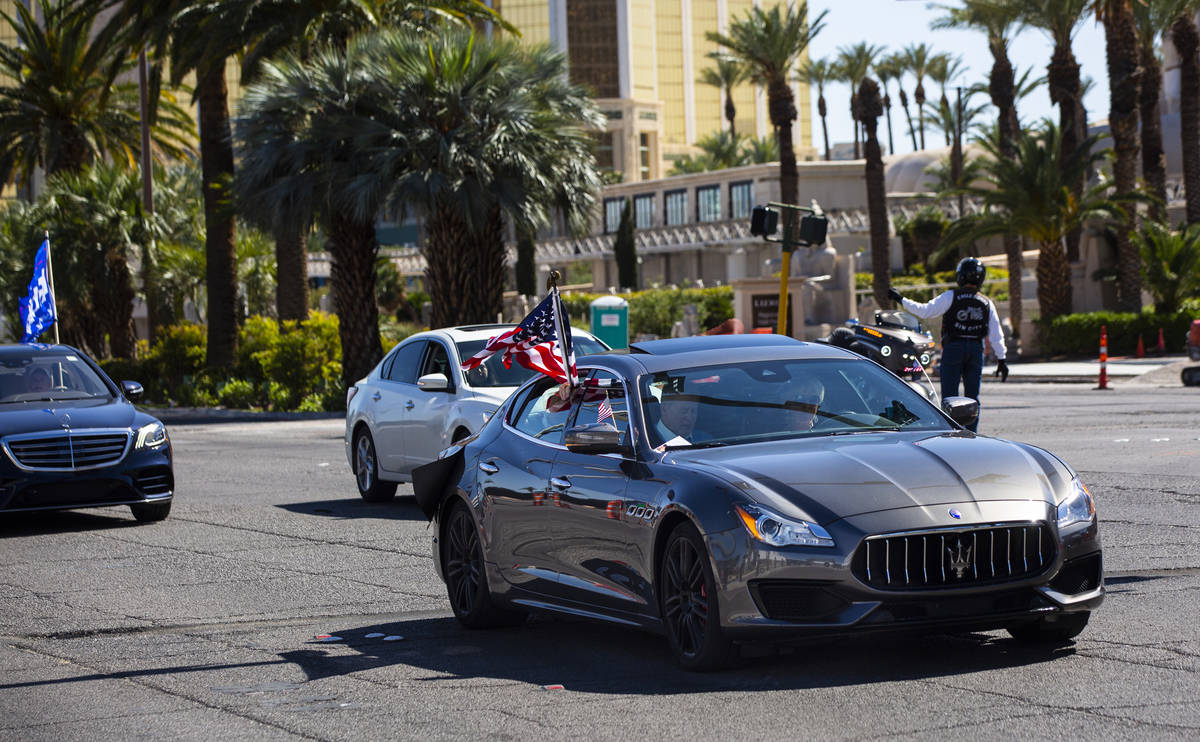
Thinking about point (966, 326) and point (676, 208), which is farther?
point (676, 208)

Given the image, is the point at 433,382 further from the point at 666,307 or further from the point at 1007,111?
the point at 666,307

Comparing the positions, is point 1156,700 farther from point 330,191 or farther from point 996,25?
point 996,25

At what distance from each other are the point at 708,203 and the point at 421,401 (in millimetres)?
77267

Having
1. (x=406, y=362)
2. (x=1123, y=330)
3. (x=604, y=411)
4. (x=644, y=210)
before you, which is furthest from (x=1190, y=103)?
(x=644, y=210)

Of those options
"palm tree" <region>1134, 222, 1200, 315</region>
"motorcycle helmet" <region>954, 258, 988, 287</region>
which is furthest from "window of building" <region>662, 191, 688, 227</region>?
"motorcycle helmet" <region>954, 258, 988, 287</region>

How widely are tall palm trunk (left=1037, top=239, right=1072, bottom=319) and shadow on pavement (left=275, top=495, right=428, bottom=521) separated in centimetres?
3292

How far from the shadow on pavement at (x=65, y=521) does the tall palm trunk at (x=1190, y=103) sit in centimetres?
3820

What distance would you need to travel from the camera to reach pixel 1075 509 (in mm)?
6848

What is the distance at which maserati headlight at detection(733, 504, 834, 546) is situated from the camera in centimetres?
647

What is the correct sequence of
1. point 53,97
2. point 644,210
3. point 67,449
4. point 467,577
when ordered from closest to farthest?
point 467,577, point 67,449, point 53,97, point 644,210

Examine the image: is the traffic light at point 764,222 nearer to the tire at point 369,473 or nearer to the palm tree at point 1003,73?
the tire at point 369,473

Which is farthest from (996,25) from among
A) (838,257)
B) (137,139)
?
(137,139)

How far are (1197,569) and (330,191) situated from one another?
77.9 ft

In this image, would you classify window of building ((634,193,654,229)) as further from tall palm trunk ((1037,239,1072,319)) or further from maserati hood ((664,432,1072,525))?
maserati hood ((664,432,1072,525))
